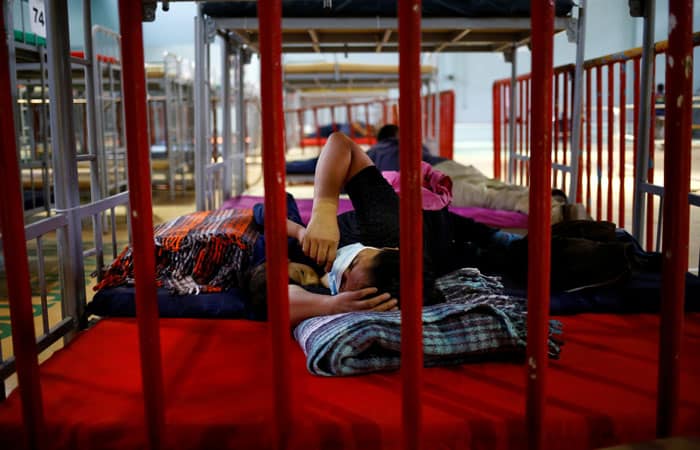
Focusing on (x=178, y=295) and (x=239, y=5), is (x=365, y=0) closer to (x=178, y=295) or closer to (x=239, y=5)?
(x=239, y=5)

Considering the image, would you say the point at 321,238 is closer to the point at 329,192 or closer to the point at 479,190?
the point at 329,192

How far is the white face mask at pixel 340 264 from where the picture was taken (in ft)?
5.61

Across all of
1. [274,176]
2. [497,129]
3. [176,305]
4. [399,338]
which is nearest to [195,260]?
[176,305]

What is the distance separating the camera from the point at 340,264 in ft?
5.71

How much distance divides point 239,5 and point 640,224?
226 cm

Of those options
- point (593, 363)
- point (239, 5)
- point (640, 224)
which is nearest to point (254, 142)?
point (239, 5)

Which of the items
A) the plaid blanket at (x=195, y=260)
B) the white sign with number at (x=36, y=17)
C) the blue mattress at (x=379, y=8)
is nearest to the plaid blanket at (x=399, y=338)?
the plaid blanket at (x=195, y=260)

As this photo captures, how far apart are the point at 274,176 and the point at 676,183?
1.93 feet

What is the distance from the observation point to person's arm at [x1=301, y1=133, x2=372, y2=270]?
5.64 ft

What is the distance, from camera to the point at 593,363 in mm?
1438

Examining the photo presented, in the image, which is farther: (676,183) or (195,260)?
(195,260)

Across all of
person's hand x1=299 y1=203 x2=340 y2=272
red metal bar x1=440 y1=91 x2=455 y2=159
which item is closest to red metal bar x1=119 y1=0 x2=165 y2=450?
person's hand x1=299 y1=203 x2=340 y2=272

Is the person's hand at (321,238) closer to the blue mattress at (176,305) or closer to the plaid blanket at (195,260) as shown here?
the blue mattress at (176,305)

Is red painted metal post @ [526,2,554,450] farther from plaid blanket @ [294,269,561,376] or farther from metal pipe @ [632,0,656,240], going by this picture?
metal pipe @ [632,0,656,240]
